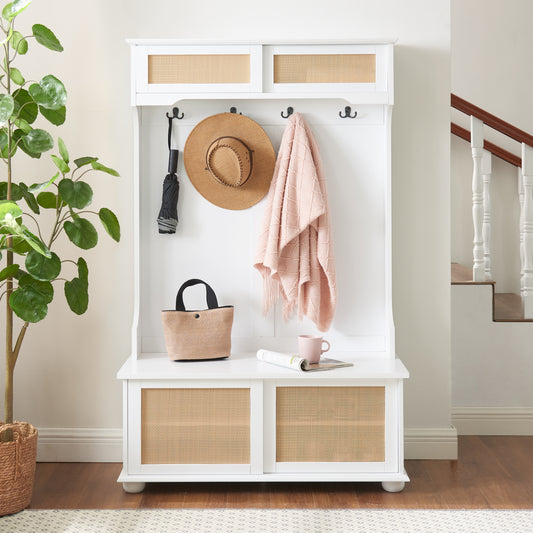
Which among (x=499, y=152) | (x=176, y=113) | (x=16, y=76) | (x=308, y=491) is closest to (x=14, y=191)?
(x=16, y=76)

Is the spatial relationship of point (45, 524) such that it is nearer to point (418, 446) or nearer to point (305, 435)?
point (305, 435)

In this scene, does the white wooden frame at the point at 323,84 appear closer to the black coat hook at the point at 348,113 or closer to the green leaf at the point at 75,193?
Answer: the black coat hook at the point at 348,113

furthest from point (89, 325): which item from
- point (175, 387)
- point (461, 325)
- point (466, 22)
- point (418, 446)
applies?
point (466, 22)

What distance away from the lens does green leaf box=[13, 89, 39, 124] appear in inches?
94.7

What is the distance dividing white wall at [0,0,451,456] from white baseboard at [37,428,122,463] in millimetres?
35

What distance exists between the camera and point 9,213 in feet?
6.79

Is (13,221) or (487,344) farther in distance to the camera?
(487,344)

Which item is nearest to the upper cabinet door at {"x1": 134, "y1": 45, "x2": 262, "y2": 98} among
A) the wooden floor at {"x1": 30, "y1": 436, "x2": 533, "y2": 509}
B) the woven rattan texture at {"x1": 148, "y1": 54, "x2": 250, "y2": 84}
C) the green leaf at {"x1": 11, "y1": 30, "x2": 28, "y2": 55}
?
the woven rattan texture at {"x1": 148, "y1": 54, "x2": 250, "y2": 84}

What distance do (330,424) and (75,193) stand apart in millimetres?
1292

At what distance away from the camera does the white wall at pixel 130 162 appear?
279 centimetres

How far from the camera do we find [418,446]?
9.46 ft

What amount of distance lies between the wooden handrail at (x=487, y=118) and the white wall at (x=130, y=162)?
479mm

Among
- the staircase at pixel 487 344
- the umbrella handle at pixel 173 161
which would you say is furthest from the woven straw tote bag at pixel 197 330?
the staircase at pixel 487 344

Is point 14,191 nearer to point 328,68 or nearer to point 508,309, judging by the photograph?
point 328,68
